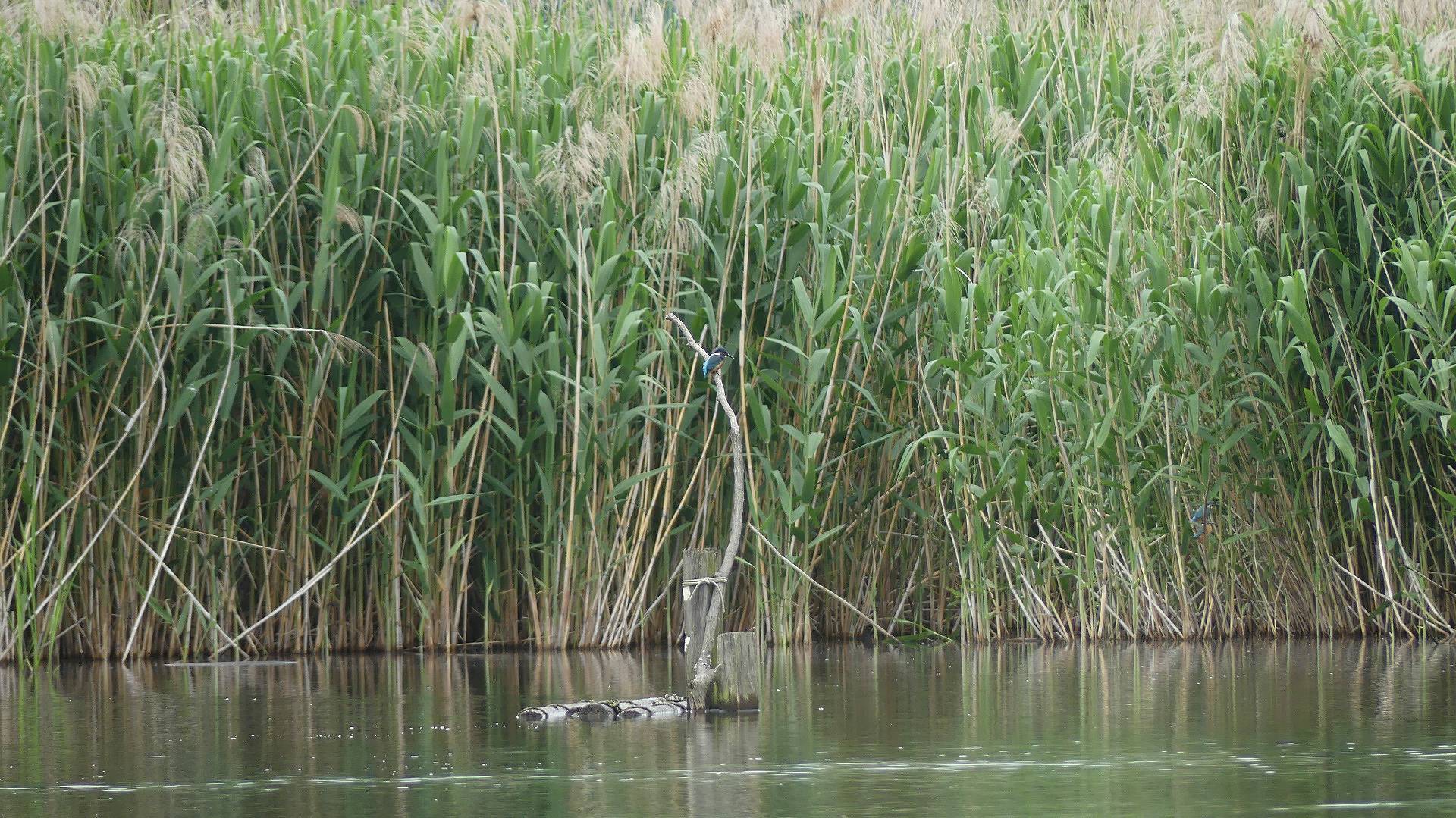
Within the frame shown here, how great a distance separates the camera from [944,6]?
11633mm

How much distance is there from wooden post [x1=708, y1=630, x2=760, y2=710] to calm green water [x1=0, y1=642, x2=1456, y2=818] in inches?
5.5

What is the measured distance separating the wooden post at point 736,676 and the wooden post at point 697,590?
18 cm

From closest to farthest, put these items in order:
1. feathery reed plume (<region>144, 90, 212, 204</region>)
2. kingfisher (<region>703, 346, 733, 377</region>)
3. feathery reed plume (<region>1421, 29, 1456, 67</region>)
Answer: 1. kingfisher (<region>703, 346, 733, 377</region>)
2. feathery reed plume (<region>144, 90, 212, 204</region>)
3. feathery reed plume (<region>1421, 29, 1456, 67</region>)

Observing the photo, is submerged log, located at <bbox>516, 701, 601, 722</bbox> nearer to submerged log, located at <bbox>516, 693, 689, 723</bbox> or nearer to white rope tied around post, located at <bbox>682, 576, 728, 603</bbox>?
submerged log, located at <bbox>516, 693, 689, 723</bbox>

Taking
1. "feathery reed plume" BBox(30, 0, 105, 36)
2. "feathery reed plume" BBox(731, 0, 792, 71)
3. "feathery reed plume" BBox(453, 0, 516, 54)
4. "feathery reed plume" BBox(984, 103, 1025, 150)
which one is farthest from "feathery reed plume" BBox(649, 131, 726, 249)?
"feathery reed plume" BBox(30, 0, 105, 36)

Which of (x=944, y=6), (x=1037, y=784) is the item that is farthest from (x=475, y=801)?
(x=944, y=6)

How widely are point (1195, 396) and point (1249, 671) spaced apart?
1744 millimetres

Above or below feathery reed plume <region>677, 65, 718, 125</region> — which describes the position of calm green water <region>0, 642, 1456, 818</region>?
below

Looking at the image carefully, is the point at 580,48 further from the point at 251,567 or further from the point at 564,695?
the point at 564,695

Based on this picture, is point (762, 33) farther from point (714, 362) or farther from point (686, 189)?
point (714, 362)

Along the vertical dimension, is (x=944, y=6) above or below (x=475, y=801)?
above

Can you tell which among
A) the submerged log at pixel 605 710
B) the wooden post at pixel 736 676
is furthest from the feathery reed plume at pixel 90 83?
the wooden post at pixel 736 676

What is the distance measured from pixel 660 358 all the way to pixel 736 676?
132 inches

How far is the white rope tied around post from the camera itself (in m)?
7.43
